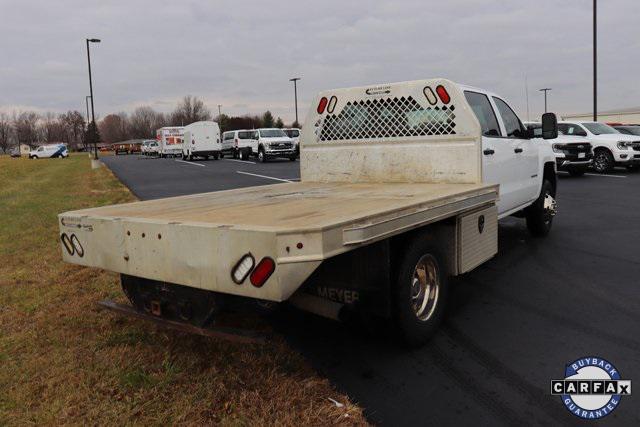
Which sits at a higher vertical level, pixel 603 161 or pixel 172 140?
pixel 172 140

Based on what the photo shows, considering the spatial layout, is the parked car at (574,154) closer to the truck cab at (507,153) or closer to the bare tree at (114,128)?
the truck cab at (507,153)

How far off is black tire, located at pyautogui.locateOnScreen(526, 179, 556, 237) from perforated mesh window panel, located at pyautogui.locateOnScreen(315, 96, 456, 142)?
2.80 m

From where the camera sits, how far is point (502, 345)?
4.11m

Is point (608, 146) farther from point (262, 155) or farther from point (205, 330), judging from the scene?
point (262, 155)

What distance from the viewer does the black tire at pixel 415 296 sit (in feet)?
12.1

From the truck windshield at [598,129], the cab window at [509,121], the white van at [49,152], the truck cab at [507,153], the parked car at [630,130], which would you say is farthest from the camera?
the white van at [49,152]

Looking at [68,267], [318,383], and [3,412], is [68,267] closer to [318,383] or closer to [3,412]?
[3,412]

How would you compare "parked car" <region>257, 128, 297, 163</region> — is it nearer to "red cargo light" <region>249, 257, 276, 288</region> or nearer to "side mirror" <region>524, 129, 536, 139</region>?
"side mirror" <region>524, 129, 536, 139</region>

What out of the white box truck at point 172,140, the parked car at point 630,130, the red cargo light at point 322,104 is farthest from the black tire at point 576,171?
the white box truck at point 172,140

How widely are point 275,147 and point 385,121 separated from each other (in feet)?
88.1

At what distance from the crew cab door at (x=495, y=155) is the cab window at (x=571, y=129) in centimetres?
1416

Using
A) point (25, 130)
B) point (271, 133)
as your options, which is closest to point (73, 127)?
point (25, 130)

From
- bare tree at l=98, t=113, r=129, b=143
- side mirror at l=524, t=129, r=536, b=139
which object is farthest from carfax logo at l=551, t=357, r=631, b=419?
bare tree at l=98, t=113, r=129, b=143

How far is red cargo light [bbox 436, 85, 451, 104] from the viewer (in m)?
5.37
